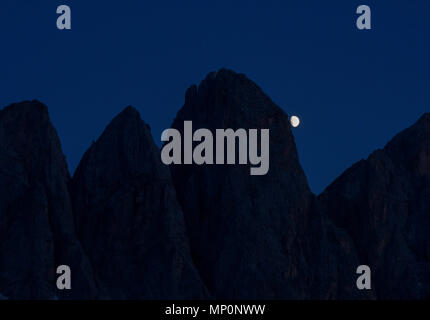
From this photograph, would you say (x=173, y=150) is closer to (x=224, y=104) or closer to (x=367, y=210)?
(x=224, y=104)

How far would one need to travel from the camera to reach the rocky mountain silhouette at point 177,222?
342 feet

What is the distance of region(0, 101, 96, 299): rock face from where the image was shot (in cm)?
10031

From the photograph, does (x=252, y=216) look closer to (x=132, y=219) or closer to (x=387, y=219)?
(x=132, y=219)

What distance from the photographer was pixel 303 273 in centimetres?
11700

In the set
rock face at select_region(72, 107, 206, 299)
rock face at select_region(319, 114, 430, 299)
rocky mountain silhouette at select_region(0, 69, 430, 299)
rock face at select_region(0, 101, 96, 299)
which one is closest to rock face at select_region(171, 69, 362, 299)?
rocky mountain silhouette at select_region(0, 69, 430, 299)

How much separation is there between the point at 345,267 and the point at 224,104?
72.9 ft

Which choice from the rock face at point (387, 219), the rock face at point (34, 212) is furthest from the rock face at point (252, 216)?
the rock face at point (34, 212)

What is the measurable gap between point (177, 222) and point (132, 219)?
4426 millimetres

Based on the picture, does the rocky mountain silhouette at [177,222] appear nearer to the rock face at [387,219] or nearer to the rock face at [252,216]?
the rock face at [252,216]

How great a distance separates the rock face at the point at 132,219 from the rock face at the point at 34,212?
3.57m

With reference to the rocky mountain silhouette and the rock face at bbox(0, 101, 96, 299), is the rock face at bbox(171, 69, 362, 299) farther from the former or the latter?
the rock face at bbox(0, 101, 96, 299)

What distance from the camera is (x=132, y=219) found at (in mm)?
111250

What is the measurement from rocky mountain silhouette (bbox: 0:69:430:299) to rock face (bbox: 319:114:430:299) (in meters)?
0.31

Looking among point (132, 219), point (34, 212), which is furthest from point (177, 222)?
point (34, 212)
